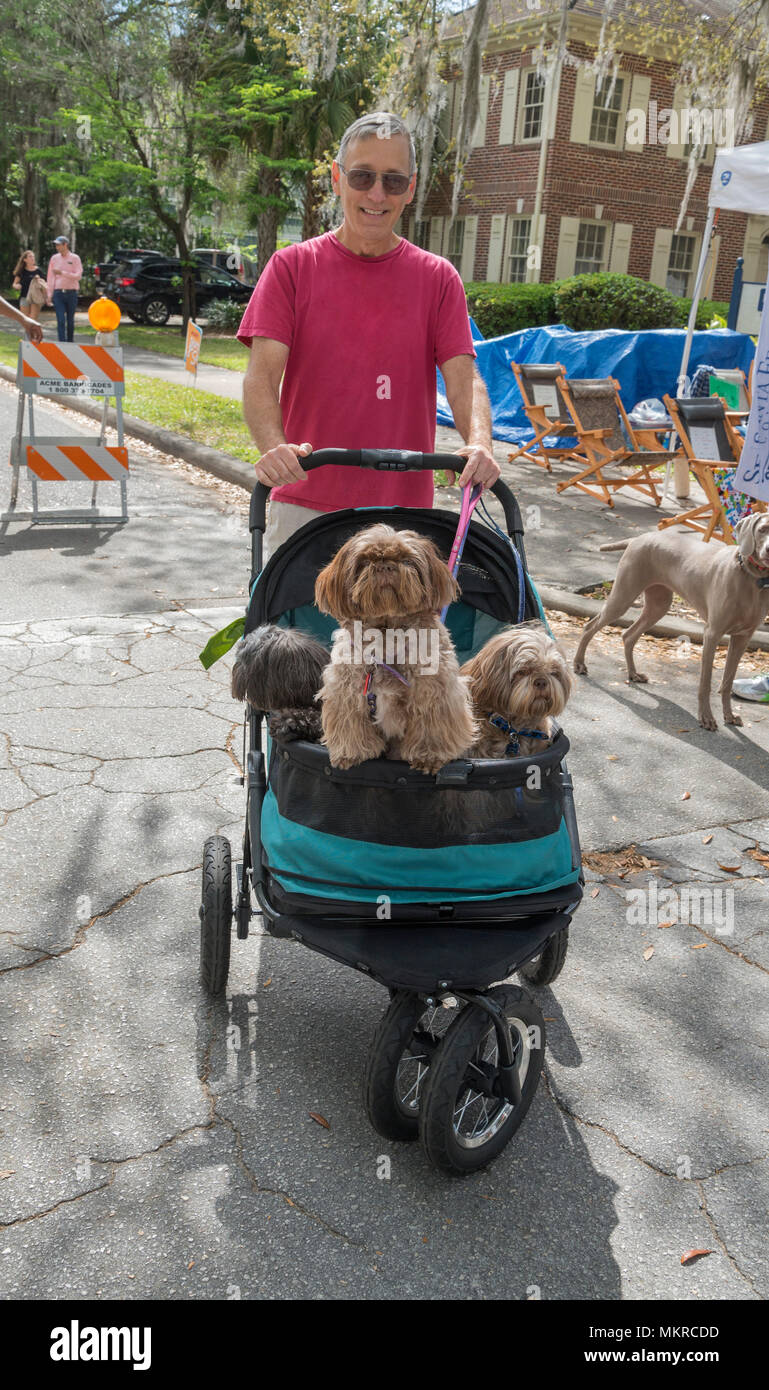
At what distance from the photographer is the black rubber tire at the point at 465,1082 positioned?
2314mm

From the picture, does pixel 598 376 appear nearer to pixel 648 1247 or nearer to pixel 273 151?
pixel 648 1247

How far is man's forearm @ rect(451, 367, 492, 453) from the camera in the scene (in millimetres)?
3326

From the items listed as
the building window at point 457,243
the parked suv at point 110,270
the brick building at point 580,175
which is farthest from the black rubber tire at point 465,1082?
the parked suv at point 110,270

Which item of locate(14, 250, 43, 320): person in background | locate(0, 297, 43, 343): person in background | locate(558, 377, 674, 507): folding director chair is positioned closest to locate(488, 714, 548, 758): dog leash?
locate(0, 297, 43, 343): person in background

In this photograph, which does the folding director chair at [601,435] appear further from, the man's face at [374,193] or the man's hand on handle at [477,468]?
the man's hand on handle at [477,468]

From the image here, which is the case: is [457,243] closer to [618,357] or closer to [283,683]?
[618,357]

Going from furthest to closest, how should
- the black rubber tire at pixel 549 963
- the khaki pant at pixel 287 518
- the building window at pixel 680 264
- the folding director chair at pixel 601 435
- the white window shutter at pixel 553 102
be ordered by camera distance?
the building window at pixel 680 264 → the white window shutter at pixel 553 102 → the folding director chair at pixel 601 435 → the khaki pant at pixel 287 518 → the black rubber tire at pixel 549 963

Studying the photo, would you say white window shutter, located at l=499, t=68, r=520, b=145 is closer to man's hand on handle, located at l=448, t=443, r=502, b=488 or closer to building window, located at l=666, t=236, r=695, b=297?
building window, located at l=666, t=236, r=695, b=297

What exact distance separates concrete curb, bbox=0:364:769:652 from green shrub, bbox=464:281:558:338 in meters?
8.39

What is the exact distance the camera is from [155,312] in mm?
30094

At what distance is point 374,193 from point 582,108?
83.1 feet

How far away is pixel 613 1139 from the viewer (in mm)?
2688

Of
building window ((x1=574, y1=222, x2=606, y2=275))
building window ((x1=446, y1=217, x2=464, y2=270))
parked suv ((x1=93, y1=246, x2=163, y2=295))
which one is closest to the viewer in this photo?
building window ((x1=574, y1=222, x2=606, y2=275))

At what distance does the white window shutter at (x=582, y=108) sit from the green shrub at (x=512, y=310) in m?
7.43
